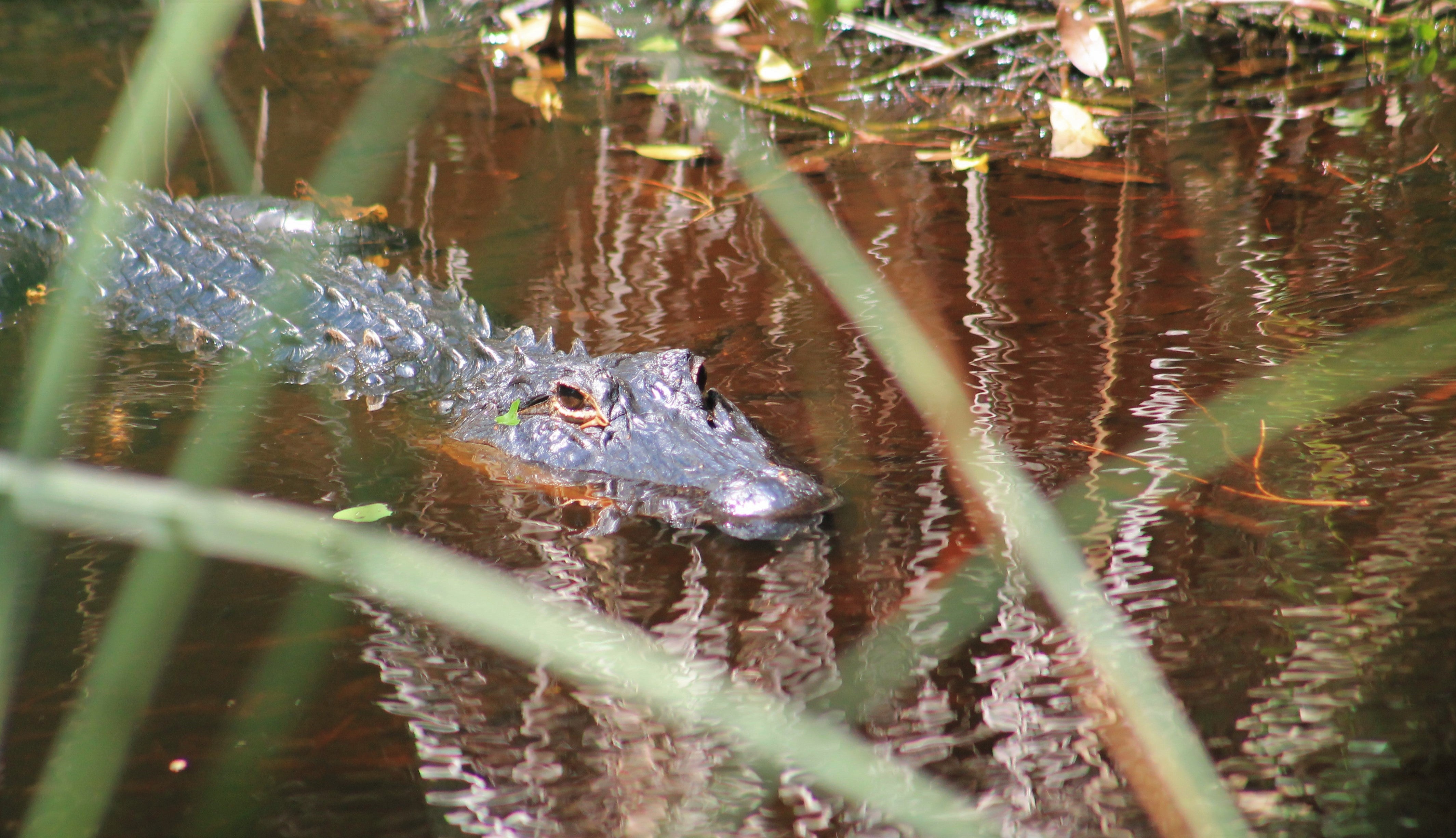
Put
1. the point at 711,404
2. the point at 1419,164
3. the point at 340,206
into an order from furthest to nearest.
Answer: the point at 340,206 < the point at 1419,164 < the point at 711,404

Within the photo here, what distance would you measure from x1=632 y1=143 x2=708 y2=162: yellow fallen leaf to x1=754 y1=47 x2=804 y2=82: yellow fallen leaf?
80 cm

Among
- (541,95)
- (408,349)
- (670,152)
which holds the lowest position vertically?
(408,349)

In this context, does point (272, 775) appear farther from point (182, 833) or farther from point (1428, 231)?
point (1428, 231)

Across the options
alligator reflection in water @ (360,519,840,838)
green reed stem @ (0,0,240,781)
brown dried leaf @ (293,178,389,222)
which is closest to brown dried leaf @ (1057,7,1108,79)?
alligator reflection in water @ (360,519,840,838)

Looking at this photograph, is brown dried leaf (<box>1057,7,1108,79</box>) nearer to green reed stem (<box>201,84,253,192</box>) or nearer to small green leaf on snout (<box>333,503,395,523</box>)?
small green leaf on snout (<box>333,503,395,523</box>)

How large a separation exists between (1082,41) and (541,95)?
370cm

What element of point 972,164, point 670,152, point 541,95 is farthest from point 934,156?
point 541,95

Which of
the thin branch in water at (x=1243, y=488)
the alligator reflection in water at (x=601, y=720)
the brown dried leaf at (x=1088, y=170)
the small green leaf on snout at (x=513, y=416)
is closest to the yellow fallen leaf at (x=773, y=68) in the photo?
the brown dried leaf at (x=1088, y=170)

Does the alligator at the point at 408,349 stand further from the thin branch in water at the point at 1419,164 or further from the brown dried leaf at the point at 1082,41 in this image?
the thin branch in water at the point at 1419,164

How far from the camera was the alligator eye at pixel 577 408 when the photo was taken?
3145 mm

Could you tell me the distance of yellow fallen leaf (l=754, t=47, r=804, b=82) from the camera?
619cm

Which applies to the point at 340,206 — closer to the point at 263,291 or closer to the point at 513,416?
the point at 263,291

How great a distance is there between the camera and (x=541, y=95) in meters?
6.79

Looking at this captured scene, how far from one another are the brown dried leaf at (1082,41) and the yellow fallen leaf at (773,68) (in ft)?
7.15
